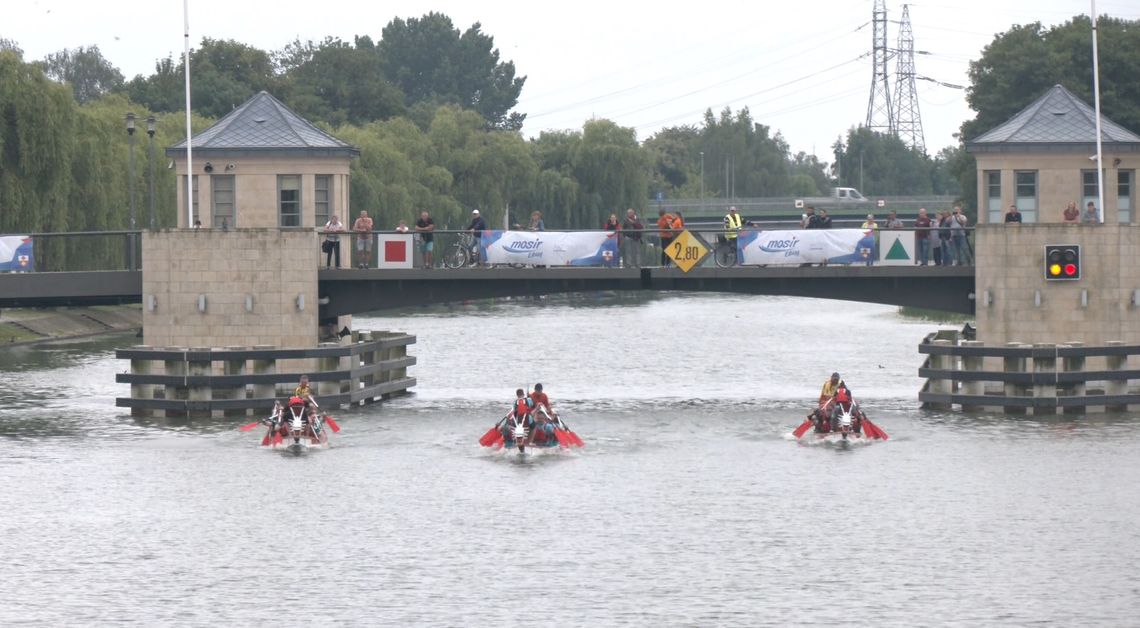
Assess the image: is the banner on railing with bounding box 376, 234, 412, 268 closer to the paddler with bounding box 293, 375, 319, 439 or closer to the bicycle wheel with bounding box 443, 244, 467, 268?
the bicycle wheel with bounding box 443, 244, 467, 268

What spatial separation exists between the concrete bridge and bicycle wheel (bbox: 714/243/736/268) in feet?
1.94

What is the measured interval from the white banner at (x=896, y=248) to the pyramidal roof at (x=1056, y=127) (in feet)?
25.0

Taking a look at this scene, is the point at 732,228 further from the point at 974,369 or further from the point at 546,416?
the point at 546,416

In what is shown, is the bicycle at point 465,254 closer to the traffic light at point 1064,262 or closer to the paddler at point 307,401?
the paddler at point 307,401

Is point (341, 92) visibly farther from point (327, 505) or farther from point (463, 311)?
point (327, 505)

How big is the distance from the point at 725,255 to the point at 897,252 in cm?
501

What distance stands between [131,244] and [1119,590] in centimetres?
3358

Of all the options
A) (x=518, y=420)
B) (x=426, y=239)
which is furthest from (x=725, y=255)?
(x=518, y=420)

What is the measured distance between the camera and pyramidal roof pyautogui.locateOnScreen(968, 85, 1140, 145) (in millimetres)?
63969

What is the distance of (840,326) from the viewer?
107 metres

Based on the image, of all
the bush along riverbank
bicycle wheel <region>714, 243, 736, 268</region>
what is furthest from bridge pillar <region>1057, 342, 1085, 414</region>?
the bush along riverbank

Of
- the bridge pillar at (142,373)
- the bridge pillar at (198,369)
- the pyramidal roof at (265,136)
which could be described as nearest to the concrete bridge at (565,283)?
the bridge pillar at (142,373)

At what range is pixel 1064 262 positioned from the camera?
5609cm

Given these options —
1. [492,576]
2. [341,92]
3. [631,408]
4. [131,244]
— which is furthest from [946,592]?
[341,92]
